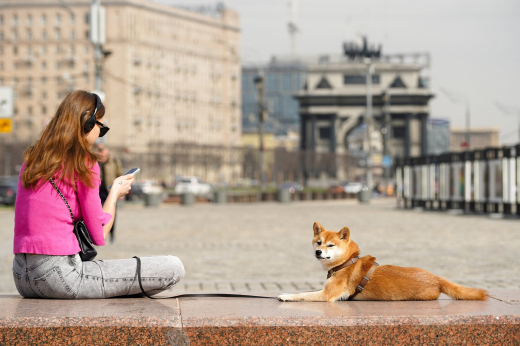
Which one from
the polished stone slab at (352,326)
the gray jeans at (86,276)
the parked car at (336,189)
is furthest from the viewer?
the parked car at (336,189)

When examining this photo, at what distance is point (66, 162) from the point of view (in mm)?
4559

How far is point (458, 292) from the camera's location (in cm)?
495

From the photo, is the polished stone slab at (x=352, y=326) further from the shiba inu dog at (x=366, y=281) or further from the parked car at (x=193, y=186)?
the parked car at (x=193, y=186)

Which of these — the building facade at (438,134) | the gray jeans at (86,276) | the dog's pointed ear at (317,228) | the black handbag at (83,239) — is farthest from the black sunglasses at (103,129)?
the building facade at (438,134)

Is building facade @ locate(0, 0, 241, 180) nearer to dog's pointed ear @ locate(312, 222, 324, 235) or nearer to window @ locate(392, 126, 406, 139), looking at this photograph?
window @ locate(392, 126, 406, 139)

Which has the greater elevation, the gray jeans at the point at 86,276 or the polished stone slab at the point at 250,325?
the gray jeans at the point at 86,276

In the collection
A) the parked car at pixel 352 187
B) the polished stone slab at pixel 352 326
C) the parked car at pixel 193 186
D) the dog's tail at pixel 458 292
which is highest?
A: the dog's tail at pixel 458 292

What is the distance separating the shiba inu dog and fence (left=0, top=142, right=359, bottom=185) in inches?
2697

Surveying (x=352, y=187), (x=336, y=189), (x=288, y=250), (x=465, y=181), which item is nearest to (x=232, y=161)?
(x=352, y=187)

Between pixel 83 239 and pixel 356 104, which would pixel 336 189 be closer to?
pixel 356 104

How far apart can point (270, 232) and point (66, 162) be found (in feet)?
48.7

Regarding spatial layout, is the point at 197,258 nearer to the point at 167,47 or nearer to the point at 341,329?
the point at 341,329

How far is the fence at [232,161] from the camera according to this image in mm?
78706

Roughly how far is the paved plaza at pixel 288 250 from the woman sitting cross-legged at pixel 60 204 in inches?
151
